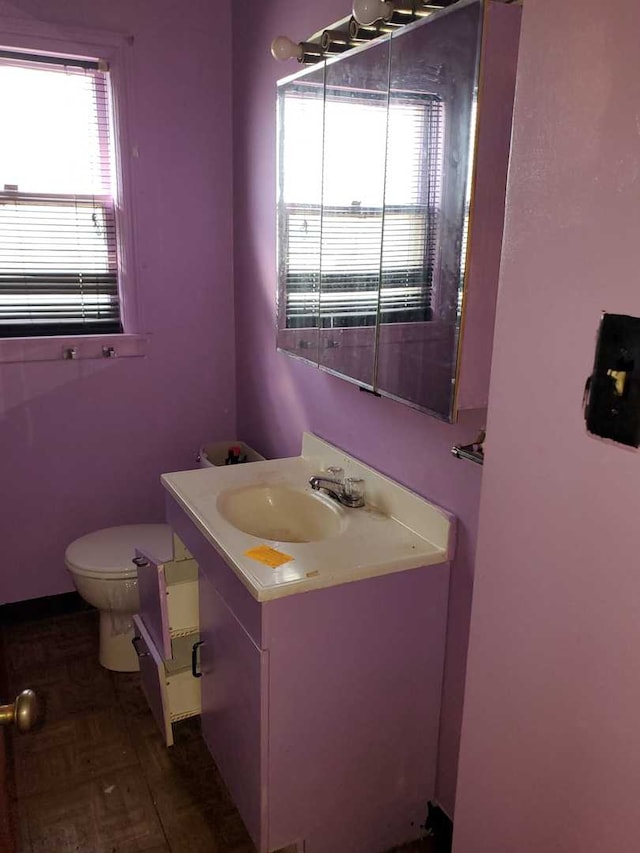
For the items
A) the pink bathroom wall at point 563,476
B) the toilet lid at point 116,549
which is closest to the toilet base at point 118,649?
the toilet lid at point 116,549

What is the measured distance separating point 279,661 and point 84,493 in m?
1.53

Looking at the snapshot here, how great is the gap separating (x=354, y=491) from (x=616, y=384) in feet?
4.04

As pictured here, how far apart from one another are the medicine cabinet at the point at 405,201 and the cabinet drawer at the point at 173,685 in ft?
3.03

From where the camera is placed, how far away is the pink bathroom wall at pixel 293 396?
5.39ft

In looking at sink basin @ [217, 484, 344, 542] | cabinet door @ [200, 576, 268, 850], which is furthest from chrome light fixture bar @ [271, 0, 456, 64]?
cabinet door @ [200, 576, 268, 850]

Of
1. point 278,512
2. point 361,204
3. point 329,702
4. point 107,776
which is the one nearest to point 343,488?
point 278,512

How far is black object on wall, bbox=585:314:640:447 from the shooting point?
2.21ft

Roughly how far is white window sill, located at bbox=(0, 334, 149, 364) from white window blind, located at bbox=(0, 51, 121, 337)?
70mm

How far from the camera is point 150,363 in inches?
108

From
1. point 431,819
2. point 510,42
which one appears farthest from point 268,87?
point 431,819

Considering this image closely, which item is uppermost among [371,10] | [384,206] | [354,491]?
[371,10]

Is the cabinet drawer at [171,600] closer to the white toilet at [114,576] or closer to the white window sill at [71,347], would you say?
the white toilet at [114,576]

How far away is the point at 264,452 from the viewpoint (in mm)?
2693

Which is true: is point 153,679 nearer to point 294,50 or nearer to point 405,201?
point 405,201
